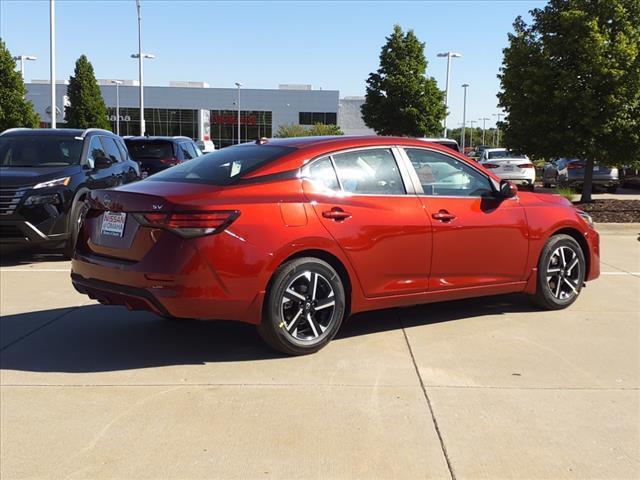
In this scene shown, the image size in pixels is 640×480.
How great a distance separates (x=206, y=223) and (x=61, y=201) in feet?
16.2

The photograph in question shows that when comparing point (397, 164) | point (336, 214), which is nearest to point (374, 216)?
point (336, 214)

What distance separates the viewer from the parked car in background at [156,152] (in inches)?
546

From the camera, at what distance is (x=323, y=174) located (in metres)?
4.92

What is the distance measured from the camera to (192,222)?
4297 mm

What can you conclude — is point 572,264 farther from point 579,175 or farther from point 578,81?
point 579,175

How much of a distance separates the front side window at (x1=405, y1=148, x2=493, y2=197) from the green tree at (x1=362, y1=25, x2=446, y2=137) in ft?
99.9

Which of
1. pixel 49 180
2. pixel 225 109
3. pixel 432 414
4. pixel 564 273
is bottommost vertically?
pixel 432 414

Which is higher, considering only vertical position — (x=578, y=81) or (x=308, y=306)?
(x=578, y=81)

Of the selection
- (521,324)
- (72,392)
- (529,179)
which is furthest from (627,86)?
(72,392)

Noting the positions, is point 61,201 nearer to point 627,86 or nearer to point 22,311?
point 22,311

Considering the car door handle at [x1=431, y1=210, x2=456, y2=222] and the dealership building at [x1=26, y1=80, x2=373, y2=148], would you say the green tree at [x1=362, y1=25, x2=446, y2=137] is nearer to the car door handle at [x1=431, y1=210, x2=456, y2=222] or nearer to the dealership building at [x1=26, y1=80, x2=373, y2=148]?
the car door handle at [x1=431, y1=210, x2=456, y2=222]

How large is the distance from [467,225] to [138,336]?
296 centimetres

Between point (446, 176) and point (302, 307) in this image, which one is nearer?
point (302, 307)

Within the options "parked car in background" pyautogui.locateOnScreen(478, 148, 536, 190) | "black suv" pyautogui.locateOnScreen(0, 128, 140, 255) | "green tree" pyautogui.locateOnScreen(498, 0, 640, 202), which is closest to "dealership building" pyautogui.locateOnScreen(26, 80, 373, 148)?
"parked car in background" pyautogui.locateOnScreen(478, 148, 536, 190)
